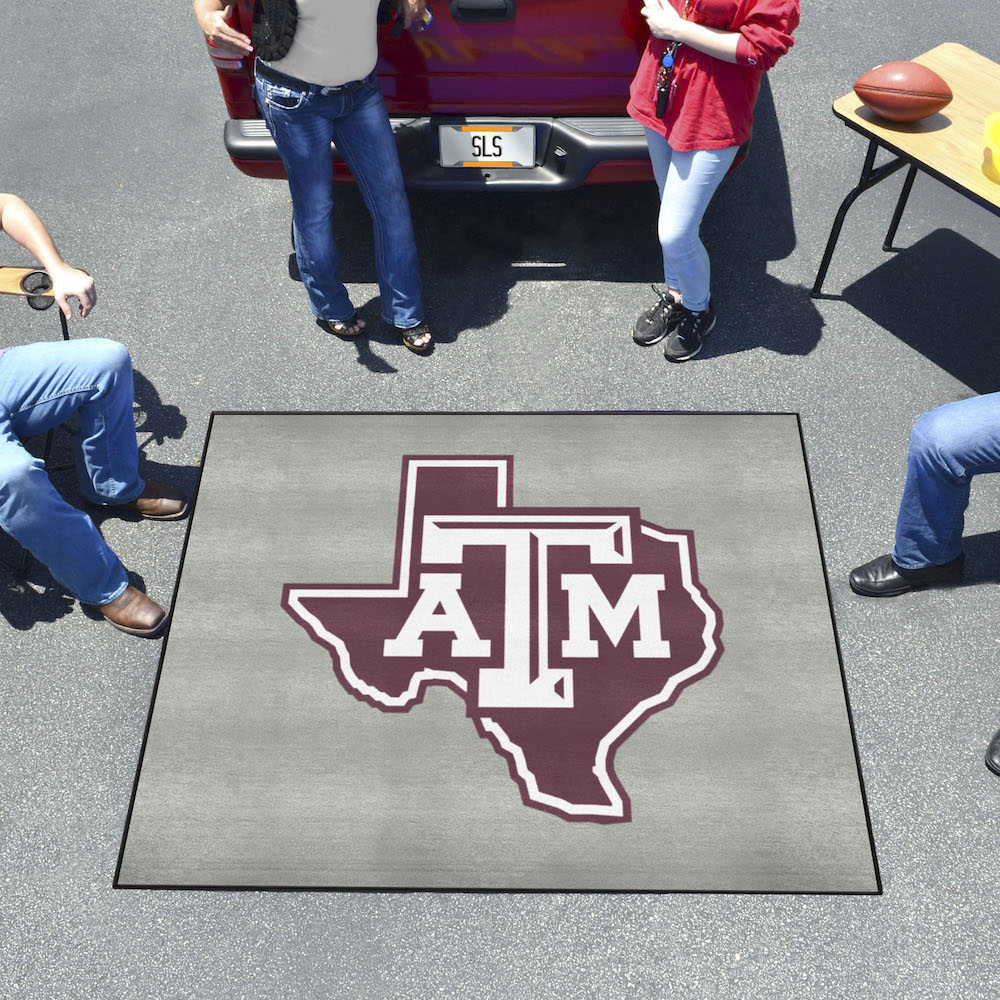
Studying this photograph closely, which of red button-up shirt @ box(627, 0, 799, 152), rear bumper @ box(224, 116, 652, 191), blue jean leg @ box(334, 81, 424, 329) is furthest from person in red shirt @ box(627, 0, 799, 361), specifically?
blue jean leg @ box(334, 81, 424, 329)

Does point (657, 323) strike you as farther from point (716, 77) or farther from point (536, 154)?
point (716, 77)

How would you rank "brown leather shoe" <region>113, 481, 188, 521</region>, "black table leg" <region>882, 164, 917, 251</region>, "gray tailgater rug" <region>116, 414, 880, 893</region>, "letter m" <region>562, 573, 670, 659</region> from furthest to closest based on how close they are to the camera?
"black table leg" <region>882, 164, 917, 251</region> < "brown leather shoe" <region>113, 481, 188, 521</region> < "letter m" <region>562, 573, 670, 659</region> < "gray tailgater rug" <region>116, 414, 880, 893</region>

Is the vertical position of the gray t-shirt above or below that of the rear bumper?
above

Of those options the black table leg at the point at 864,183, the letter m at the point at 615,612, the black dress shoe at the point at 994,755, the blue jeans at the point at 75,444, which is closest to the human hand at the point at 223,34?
the blue jeans at the point at 75,444

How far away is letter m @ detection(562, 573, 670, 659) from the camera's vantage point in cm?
297

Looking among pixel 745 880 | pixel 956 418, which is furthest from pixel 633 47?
pixel 745 880

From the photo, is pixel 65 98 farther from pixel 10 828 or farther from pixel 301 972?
pixel 301 972

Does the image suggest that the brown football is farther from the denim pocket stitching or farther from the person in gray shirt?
the denim pocket stitching

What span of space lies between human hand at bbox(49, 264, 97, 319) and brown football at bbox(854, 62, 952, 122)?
2.45 meters

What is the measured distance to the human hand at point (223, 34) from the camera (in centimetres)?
299

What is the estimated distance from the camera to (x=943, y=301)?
3832 millimetres

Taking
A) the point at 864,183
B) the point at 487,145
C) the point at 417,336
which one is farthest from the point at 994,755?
the point at 487,145

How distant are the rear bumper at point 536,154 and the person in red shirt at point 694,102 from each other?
151 millimetres

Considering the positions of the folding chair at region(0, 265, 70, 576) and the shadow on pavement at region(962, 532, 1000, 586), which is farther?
the shadow on pavement at region(962, 532, 1000, 586)
